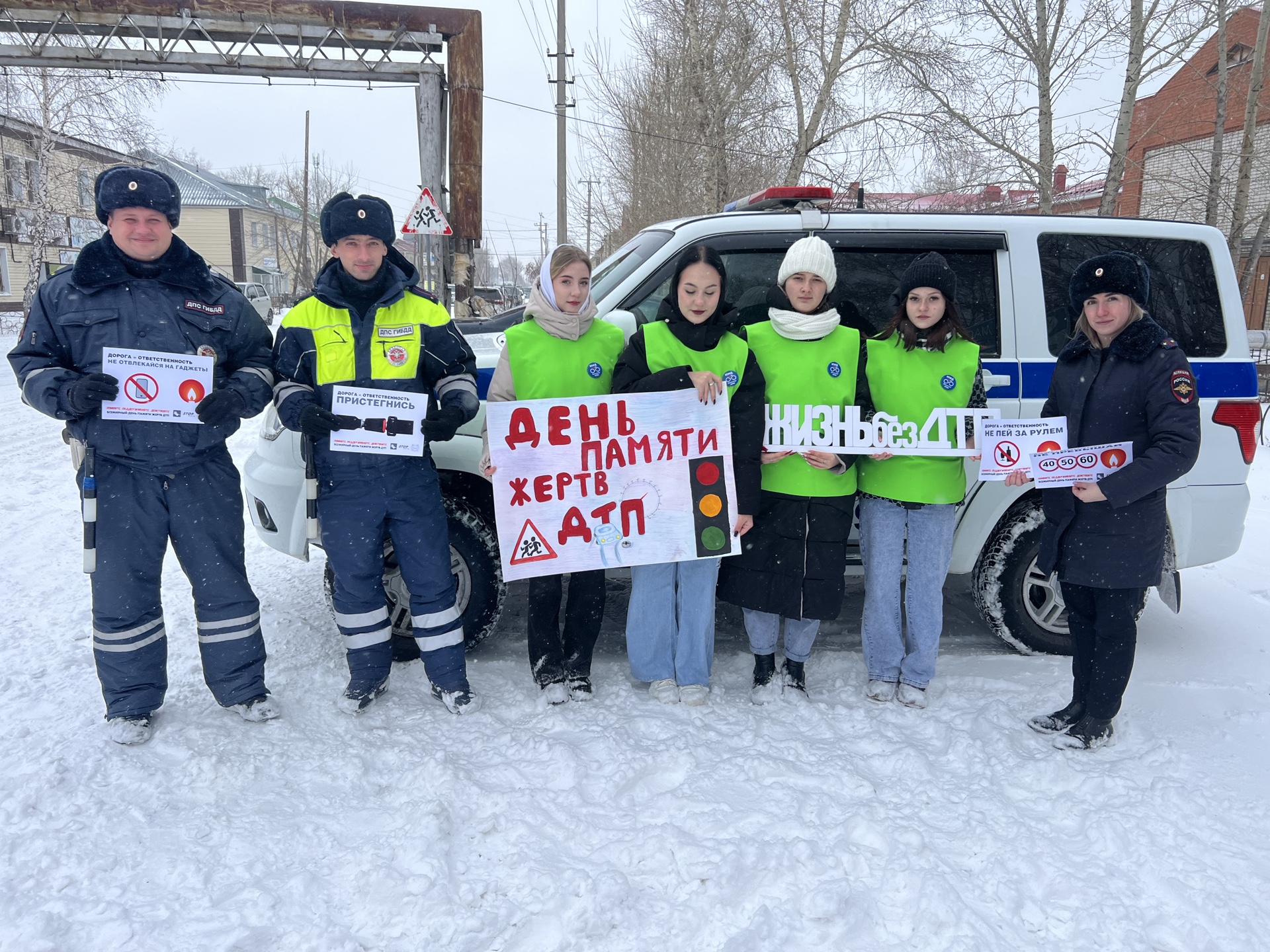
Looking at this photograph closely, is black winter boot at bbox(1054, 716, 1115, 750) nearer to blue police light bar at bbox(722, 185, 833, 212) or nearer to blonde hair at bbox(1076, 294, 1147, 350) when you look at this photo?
blonde hair at bbox(1076, 294, 1147, 350)

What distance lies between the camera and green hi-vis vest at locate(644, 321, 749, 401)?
3.12 meters

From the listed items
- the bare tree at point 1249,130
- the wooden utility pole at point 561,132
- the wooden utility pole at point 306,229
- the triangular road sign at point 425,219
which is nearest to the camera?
the triangular road sign at point 425,219

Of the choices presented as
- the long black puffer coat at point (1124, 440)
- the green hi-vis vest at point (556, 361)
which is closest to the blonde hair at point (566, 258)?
the green hi-vis vest at point (556, 361)

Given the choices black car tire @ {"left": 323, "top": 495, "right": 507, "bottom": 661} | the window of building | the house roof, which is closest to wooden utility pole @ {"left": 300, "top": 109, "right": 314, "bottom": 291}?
the window of building

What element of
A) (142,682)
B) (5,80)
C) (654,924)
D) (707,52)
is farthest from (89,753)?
(5,80)

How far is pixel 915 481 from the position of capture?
3164mm

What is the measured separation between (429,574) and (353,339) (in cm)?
97

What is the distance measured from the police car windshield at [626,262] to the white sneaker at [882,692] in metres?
2.10

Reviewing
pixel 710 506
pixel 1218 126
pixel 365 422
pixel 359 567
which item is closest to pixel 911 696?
pixel 710 506

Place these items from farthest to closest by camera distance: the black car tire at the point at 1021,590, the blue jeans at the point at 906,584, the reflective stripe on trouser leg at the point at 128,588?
the black car tire at the point at 1021,590 → the blue jeans at the point at 906,584 → the reflective stripe on trouser leg at the point at 128,588

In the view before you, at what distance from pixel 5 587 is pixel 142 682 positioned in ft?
7.12

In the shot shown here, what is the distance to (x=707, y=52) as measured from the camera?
52.2ft

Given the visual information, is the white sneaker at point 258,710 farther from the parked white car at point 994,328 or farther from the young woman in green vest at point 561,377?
the young woman in green vest at point 561,377

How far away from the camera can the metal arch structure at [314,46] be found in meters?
10.9
